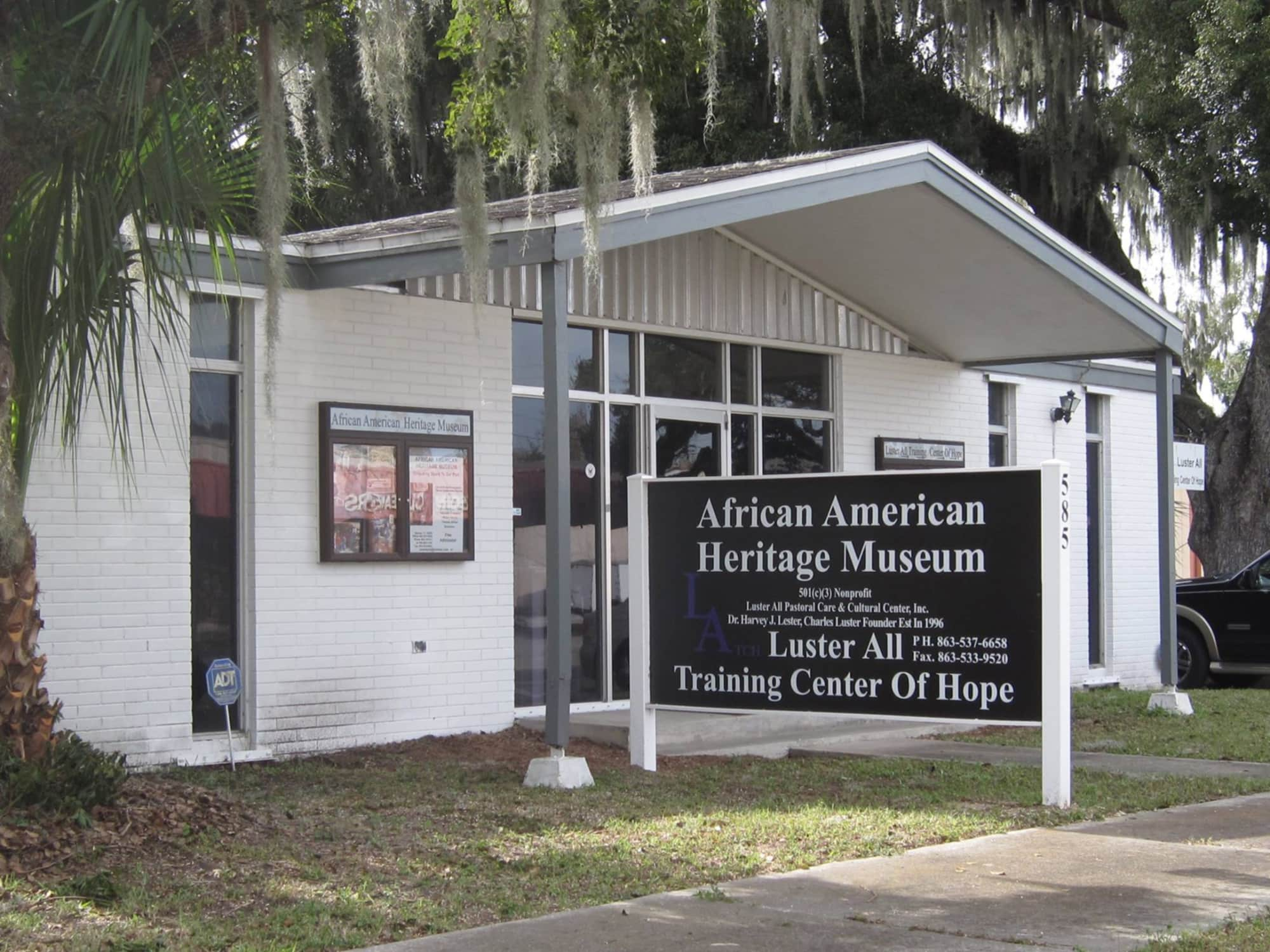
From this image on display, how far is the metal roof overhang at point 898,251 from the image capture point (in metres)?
9.76

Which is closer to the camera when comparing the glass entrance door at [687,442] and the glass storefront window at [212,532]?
the glass storefront window at [212,532]

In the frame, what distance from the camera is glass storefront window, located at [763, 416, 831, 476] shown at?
45.0 ft

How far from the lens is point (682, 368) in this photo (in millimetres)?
12898

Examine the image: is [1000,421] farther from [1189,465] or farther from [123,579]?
[123,579]

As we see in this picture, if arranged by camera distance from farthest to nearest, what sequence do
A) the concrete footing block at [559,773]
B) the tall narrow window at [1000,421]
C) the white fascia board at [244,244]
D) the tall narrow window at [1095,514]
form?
the tall narrow window at [1095,514], the tall narrow window at [1000,421], the white fascia board at [244,244], the concrete footing block at [559,773]

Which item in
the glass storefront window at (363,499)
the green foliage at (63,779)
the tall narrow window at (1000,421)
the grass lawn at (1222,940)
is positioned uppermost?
the tall narrow window at (1000,421)

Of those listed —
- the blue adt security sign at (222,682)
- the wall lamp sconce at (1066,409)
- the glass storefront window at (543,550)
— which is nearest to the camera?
the blue adt security sign at (222,682)

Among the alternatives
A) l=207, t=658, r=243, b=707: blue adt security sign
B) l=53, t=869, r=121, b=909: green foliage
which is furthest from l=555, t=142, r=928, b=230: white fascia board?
l=53, t=869, r=121, b=909: green foliage

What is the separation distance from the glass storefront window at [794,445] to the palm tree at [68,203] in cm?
733

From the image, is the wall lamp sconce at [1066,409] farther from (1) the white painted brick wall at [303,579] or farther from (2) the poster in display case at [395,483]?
(2) the poster in display case at [395,483]

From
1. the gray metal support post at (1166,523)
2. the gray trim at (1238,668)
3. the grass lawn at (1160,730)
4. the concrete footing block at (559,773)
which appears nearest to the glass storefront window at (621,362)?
the grass lawn at (1160,730)

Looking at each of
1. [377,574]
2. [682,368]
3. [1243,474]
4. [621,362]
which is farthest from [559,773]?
[1243,474]

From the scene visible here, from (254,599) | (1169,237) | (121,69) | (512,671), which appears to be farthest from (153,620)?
(1169,237)

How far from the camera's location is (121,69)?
243 inches
